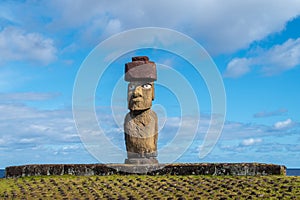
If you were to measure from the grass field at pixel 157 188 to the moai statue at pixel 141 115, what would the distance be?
2.76m

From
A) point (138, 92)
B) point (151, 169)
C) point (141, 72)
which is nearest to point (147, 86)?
point (138, 92)

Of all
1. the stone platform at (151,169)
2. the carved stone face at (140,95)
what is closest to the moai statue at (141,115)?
the carved stone face at (140,95)

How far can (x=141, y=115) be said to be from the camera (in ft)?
80.9

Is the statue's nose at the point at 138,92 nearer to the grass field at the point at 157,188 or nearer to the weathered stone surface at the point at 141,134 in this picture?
the weathered stone surface at the point at 141,134

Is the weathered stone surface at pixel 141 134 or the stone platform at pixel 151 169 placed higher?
the weathered stone surface at pixel 141 134

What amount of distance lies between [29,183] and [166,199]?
749cm

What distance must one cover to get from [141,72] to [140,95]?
48.5 inches

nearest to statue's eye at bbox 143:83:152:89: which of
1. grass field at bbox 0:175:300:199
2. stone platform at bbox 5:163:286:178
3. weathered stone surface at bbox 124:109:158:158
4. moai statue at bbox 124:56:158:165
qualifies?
moai statue at bbox 124:56:158:165

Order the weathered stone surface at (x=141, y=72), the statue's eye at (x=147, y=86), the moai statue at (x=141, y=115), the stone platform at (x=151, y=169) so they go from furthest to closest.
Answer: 1. the statue's eye at (x=147, y=86)
2. the weathered stone surface at (x=141, y=72)
3. the moai statue at (x=141, y=115)
4. the stone platform at (x=151, y=169)

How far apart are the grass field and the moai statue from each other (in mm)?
2758

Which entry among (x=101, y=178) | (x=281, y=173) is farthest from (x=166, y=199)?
(x=281, y=173)

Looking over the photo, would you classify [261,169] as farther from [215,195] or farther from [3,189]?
[3,189]

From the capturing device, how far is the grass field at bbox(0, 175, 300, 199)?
17.4 meters

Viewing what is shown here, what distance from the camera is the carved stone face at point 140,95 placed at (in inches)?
957
